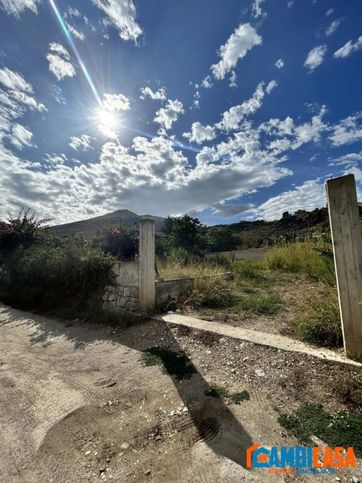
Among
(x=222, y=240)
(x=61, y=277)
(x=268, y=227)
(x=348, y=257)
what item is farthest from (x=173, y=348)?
(x=268, y=227)

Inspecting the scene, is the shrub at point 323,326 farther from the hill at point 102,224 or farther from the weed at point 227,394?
the hill at point 102,224

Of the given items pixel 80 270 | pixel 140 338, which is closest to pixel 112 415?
pixel 140 338

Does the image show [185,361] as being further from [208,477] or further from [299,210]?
[299,210]

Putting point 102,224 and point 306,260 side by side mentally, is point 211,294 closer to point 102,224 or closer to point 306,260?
point 306,260

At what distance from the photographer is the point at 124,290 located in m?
4.61

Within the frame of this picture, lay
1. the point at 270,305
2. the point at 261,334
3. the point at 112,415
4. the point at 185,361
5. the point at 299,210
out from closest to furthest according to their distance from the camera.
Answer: the point at 112,415 < the point at 185,361 < the point at 261,334 < the point at 270,305 < the point at 299,210

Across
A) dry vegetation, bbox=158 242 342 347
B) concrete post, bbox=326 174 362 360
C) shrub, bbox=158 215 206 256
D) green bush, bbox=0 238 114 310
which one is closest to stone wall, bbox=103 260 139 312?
green bush, bbox=0 238 114 310

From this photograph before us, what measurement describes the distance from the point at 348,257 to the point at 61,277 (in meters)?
5.52

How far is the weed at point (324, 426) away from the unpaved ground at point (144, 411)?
0.09 metres

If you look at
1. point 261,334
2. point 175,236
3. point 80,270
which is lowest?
point 261,334

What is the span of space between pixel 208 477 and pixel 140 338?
2.31 meters

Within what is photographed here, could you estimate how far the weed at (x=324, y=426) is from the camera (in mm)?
1504

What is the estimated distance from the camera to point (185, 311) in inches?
167

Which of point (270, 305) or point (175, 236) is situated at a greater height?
point (175, 236)
